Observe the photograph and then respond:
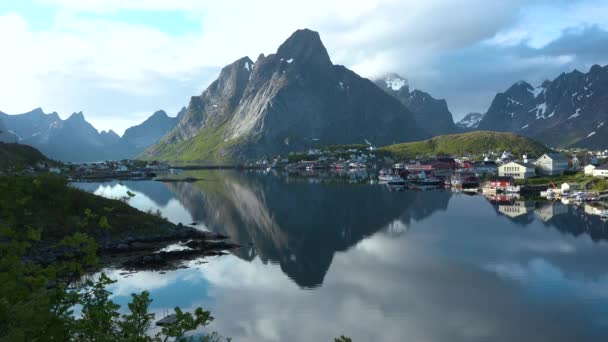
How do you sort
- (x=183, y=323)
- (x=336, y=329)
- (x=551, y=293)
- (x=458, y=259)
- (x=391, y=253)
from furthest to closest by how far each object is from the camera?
(x=391, y=253)
(x=458, y=259)
(x=551, y=293)
(x=336, y=329)
(x=183, y=323)

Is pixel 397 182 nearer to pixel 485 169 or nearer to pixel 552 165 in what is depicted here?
pixel 485 169

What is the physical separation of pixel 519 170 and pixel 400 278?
110 m

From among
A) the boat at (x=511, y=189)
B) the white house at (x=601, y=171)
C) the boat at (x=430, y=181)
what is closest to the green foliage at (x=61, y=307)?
the boat at (x=511, y=189)

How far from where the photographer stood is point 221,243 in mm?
65250

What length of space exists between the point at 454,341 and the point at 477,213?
211ft

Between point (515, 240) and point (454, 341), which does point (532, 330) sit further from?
point (515, 240)

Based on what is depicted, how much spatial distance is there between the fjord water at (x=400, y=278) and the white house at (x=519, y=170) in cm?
4997

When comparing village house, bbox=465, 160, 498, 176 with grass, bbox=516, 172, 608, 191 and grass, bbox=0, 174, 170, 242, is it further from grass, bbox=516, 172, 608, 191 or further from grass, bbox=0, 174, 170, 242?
grass, bbox=0, 174, 170, 242

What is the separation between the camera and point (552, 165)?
14100 cm

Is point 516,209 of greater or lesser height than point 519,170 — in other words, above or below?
below

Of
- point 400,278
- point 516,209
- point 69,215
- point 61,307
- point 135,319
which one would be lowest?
point 400,278

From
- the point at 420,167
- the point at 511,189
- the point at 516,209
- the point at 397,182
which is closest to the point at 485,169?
the point at 420,167

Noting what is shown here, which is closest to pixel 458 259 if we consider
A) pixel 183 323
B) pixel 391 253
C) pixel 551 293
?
pixel 391 253

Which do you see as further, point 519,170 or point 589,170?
point 519,170
